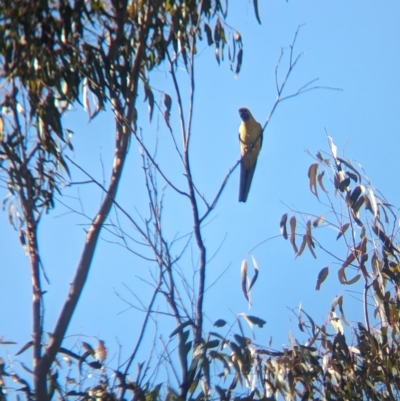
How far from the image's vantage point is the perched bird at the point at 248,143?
469 centimetres

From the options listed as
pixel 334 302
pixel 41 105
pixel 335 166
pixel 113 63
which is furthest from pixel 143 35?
pixel 334 302

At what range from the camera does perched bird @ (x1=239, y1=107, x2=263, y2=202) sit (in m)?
4.69

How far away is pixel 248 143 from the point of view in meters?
4.91

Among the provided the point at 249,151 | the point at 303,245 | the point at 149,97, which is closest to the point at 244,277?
the point at 303,245

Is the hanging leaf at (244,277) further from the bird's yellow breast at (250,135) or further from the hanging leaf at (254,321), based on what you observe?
the bird's yellow breast at (250,135)

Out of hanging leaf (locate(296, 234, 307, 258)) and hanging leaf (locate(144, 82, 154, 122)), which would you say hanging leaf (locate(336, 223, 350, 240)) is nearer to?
hanging leaf (locate(296, 234, 307, 258))

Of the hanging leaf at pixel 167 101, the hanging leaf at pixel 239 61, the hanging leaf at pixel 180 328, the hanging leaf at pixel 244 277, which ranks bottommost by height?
the hanging leaf at pixel 180 328

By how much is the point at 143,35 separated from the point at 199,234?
107 centimetres

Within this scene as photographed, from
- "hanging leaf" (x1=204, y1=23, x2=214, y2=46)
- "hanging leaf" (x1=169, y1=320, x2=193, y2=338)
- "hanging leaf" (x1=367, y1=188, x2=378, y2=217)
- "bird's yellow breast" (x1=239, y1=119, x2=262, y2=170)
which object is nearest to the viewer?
"hanging leaf" (x1=169, y1=320, x2=193, y2=338)

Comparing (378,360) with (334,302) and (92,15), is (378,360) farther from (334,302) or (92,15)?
(92,15)

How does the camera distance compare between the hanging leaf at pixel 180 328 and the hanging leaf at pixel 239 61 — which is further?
the hanging leaf at pixel 239 61

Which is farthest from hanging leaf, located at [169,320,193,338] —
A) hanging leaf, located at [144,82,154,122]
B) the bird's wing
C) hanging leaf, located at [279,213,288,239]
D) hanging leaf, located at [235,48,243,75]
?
the bird's wing

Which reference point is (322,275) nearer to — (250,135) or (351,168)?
(351,168)

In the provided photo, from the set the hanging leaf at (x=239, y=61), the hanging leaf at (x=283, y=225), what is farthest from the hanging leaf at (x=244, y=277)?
the hanging leaf at (x=239, y=61)
